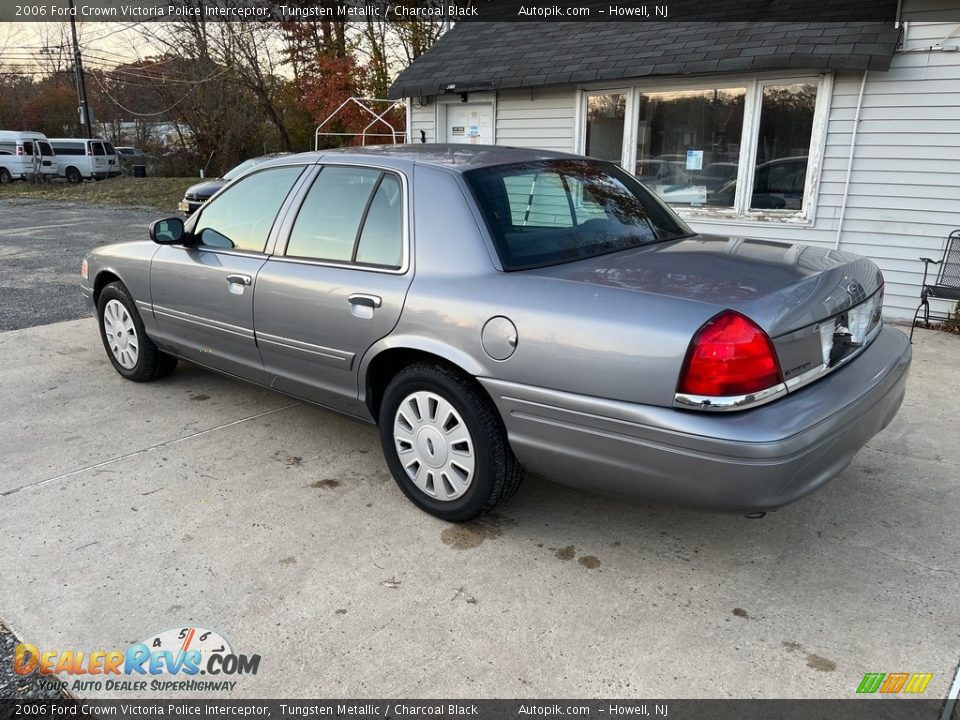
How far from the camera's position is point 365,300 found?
10.4 ft

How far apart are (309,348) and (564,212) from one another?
137cm

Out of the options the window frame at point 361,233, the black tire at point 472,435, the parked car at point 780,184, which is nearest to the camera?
the black tire at point 472,435

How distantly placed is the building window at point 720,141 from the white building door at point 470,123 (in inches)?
60.0

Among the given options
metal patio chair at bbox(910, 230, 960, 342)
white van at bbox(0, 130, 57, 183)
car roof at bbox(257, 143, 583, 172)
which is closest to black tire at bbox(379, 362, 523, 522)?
car roof at bbox(257, 143, 583, 172)

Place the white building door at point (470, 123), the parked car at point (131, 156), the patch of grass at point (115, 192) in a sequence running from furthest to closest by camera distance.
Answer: the parked car at point (131, 156) → the patch of grass at point (115, 192) → the white building door at point (470, 123)

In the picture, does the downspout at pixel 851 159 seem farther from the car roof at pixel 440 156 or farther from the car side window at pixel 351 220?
the car side window at pixel 351 220

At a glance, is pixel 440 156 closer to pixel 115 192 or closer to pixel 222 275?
pixel 222 275

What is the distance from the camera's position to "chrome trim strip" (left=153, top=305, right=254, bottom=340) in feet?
12.6

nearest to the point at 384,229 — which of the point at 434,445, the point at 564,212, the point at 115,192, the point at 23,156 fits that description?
the point at 564,212

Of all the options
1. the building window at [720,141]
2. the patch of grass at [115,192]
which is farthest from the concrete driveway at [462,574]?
the patch of grass at [115,192]

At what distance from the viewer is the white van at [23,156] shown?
27109 millimetres

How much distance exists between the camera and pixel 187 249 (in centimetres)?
423

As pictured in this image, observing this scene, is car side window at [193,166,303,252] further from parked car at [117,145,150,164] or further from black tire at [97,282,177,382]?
parked car at [117,145,150,164]

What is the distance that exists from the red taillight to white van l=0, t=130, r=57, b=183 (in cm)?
3135
